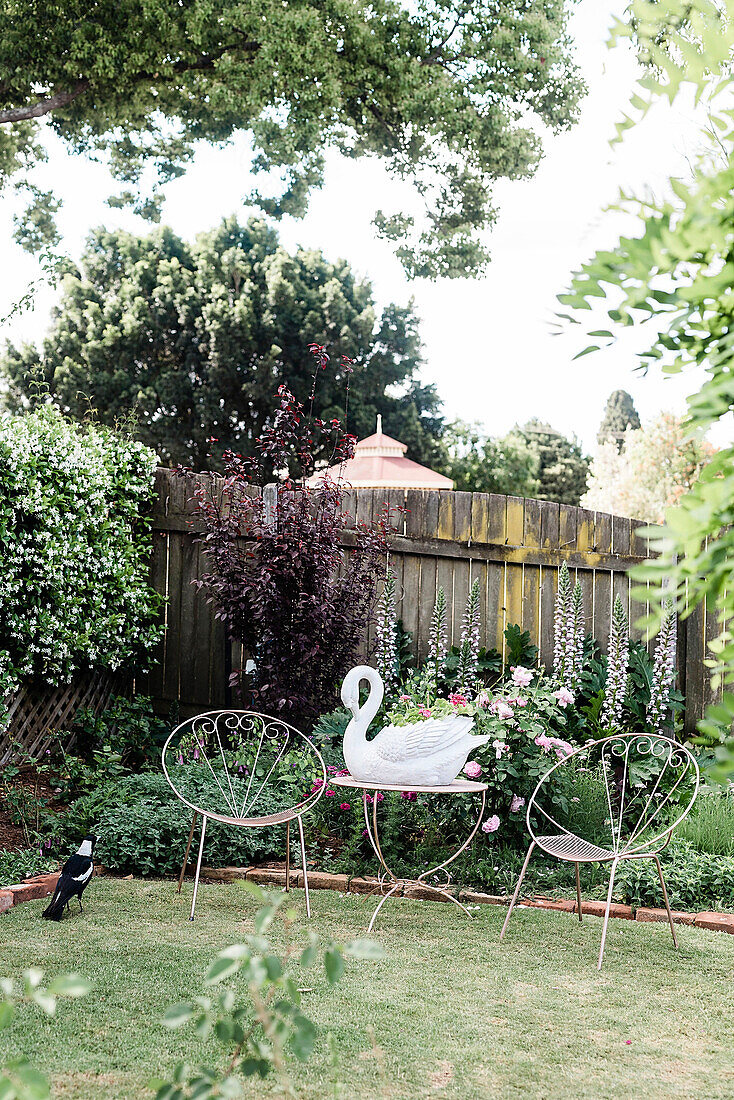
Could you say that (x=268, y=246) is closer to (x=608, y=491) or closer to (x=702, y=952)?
(x=608, y=491)

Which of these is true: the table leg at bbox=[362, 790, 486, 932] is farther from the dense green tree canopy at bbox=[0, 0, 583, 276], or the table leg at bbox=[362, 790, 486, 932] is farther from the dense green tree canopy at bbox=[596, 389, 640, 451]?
the dense green tree canopy at bbox=[596, 389, 640, 451]

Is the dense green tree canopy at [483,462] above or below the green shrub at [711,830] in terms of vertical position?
above

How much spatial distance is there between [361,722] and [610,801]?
1604 mm


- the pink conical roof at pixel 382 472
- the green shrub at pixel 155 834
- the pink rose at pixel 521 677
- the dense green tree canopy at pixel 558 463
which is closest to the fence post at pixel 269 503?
the green shrub at pixel 155 834

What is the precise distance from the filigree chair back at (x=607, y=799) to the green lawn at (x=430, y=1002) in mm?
362

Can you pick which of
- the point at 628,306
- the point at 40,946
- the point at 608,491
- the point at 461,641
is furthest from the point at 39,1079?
the point at 608,491

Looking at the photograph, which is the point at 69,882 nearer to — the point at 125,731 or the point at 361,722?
the point at 361,722

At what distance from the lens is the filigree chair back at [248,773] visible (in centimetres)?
464

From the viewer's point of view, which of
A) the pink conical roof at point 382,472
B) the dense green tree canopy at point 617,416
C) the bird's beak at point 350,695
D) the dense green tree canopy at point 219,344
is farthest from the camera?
the dense green tree canopy at point 617,416

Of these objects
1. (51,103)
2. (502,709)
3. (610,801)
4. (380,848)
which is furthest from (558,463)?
(380,848)

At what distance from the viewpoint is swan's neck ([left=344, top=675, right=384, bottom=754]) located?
396cm

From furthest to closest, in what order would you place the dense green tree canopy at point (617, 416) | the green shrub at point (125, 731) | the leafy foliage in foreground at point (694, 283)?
the dense green tree canopy at point (617, 416), the green shrub at point (125, 731), the leafy foliage in foreground at point (694, 283)

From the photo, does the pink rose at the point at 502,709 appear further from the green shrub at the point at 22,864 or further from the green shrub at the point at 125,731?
the green shrub at the point at 125,731

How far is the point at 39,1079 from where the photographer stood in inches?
42.2
